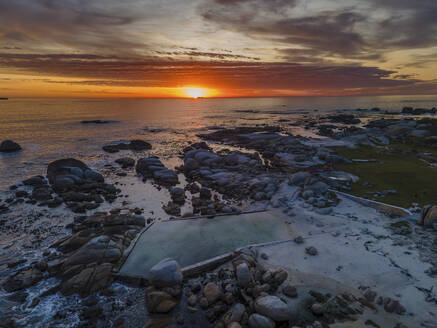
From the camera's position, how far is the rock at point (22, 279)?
12.3m

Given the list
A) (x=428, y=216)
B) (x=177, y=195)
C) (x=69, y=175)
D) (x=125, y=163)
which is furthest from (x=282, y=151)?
(x=69, y=175)

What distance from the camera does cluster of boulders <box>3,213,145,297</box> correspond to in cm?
1216

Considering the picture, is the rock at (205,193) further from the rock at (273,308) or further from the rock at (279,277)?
the rock at (273,308)

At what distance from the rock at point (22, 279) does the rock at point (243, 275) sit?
10721 millimetres

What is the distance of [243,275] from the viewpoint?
11789 millimetres

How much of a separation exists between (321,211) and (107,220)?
54.9ft

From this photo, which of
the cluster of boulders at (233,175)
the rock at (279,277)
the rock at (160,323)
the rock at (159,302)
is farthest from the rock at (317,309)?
the cluster of boulders at (233,175)

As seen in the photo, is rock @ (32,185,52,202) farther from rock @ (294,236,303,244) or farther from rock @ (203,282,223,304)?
rock @ (294,236,303,244)

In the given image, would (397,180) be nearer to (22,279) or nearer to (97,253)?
(97,253)

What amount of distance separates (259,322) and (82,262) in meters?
10.2

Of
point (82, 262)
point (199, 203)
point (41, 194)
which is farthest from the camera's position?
point (41, 194)

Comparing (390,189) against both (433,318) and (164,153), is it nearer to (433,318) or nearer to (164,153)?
(433,318)

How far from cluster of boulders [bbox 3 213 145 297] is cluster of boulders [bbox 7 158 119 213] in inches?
242

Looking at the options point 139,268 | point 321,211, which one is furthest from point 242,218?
point 139,268
